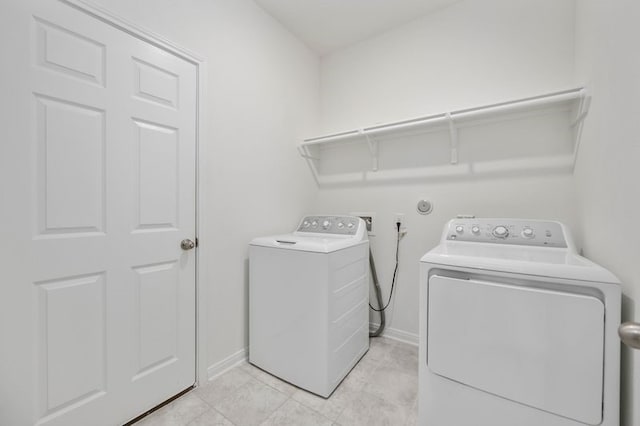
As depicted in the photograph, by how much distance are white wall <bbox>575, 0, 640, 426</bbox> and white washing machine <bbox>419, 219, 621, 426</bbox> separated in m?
0.08

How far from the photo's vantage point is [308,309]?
156 centimetres

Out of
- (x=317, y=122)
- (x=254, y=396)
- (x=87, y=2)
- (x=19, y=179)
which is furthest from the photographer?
(x=317, y=122)

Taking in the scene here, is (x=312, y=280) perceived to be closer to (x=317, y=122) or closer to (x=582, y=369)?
(x=582, y=369)

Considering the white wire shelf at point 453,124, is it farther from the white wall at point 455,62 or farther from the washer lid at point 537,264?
the washer lid at point 537,264

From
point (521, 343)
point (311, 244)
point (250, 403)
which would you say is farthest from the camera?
point (311, 244)

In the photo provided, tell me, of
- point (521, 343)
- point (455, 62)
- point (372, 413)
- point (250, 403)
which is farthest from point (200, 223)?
point (455, 62)

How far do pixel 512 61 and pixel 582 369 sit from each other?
6.08 feet

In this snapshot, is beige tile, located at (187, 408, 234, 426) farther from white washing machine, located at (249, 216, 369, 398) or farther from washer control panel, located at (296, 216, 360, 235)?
washer control panel, located at (296, 216, 360, 235)

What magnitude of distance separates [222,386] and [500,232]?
6.27ft

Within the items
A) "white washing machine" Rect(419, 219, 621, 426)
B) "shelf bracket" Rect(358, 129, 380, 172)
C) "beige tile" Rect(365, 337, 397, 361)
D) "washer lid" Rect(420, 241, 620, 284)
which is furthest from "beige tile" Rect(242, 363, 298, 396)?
"shelf bracket" Rect(358, 129, 380, 172)

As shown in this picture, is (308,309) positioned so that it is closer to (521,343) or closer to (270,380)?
(270,380)

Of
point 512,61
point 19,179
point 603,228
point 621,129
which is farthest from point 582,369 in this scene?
point 19,179

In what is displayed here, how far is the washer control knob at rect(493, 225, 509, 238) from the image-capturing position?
58.3 inches

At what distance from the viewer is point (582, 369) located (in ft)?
2.87
